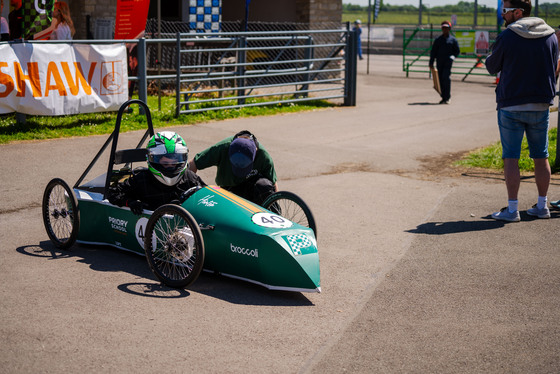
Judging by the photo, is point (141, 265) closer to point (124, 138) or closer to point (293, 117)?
point (124, 138)

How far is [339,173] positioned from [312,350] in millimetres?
5768

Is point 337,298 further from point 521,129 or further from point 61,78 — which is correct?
point 61,78

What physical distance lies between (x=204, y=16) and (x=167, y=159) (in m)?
15.1

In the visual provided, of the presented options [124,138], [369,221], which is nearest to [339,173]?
[369,221]

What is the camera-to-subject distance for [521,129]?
24.9ft

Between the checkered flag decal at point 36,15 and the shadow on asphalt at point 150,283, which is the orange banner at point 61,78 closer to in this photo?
the checkered flag decal at point 36,15

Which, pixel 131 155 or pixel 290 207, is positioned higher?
pixel 131 155

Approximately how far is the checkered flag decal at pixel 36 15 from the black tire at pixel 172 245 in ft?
30.0

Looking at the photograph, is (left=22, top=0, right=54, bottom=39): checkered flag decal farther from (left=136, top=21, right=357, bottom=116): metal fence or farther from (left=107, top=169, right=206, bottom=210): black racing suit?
(left=107, top=169, right=206, bottom=210): black racing suit

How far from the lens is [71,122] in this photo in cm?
1239

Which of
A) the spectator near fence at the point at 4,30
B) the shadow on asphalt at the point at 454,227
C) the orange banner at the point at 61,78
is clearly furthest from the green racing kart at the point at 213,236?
the spectator near fence at the point at 4,30

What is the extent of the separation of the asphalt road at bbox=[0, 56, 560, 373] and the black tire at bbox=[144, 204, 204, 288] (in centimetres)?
14

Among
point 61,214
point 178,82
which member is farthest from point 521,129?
point 178,82

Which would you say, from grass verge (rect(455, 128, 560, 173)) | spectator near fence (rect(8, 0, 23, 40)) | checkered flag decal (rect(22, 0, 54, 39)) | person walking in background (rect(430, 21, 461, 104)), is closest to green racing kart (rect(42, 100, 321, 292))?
grass verge (rect(455, 128, 560, 173))
